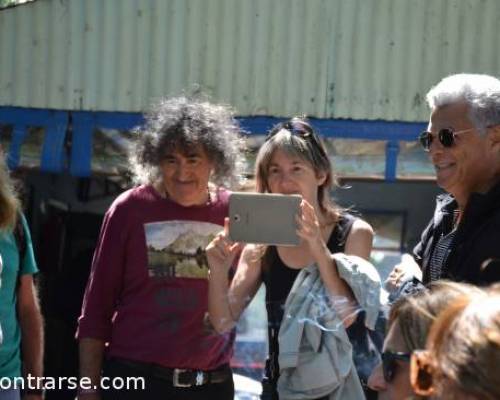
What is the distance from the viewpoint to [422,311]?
1516mm

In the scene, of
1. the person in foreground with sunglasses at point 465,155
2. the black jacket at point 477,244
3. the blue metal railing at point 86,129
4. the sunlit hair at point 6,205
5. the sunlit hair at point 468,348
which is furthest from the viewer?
the blue metal railing at point 86,129

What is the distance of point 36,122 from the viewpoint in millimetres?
5191

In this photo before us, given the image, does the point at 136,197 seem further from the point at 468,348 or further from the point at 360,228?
the point at 468,348

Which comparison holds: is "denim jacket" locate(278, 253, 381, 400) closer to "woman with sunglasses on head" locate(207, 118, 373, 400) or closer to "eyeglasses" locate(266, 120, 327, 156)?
"woman with sunglasses on head" locate(207, 118, 373, 400)

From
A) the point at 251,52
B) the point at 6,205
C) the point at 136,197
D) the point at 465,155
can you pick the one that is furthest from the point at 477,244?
the point at 251,52

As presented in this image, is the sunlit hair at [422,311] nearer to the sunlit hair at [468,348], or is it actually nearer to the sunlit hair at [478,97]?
the sunlit hair at [468,348]

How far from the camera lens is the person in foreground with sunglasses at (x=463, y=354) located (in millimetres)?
1229

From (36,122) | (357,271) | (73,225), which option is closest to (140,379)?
(357,271)

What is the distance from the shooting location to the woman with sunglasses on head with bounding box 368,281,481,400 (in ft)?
4.88

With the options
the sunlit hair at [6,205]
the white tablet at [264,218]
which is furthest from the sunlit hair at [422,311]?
the sunlit hair at [6,205]

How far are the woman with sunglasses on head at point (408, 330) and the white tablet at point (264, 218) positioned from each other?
825 mm

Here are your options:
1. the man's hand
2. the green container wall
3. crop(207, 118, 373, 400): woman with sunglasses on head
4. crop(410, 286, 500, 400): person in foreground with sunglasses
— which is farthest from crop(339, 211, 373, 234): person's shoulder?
the green container wall

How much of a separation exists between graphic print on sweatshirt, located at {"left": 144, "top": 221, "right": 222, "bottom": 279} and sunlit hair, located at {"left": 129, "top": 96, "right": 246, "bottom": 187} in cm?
22

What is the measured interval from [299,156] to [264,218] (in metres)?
0.29
